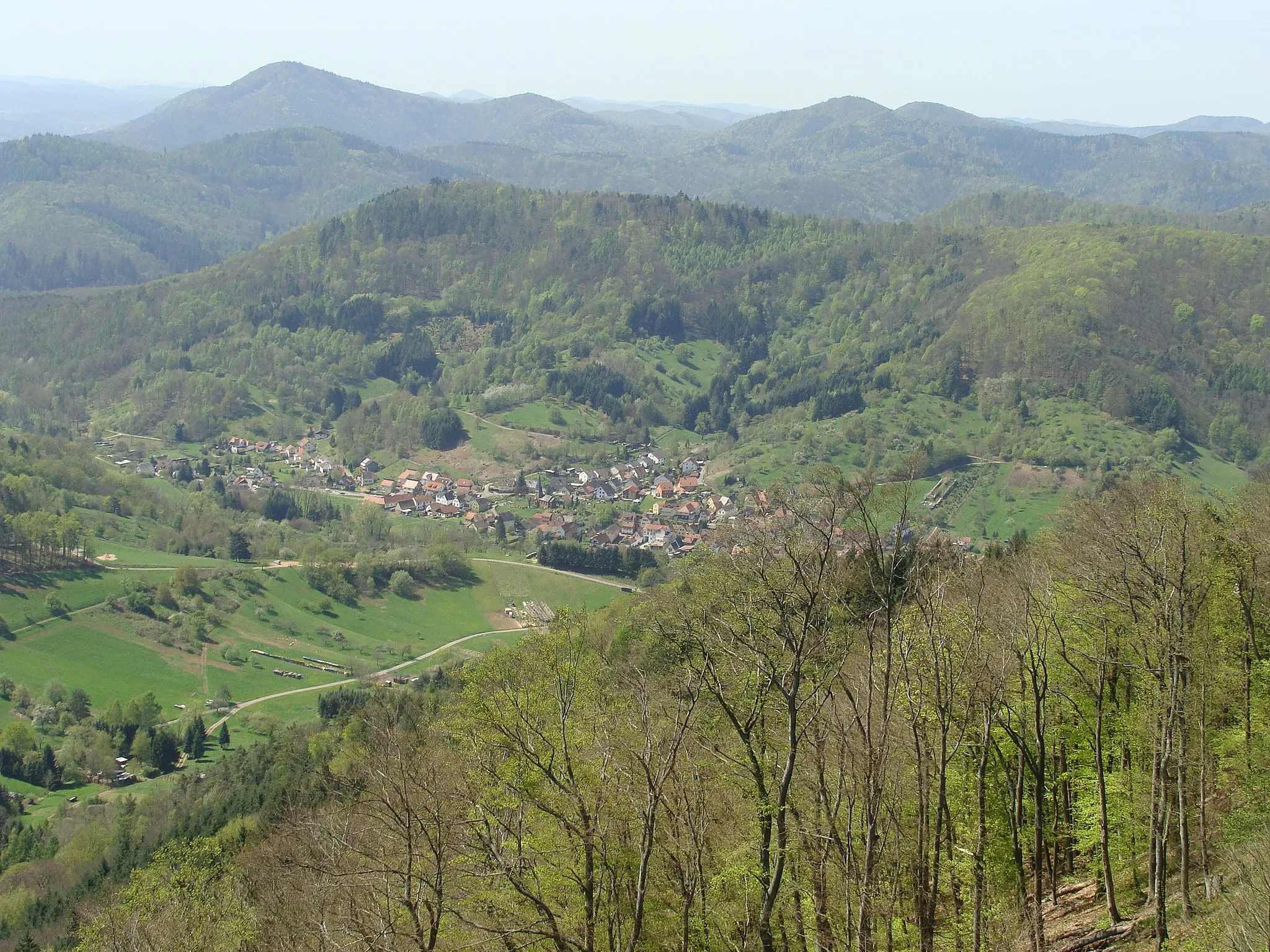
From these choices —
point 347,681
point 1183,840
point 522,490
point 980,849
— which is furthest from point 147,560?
point 1183,840

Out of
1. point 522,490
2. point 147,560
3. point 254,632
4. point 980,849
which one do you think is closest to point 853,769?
point 980,849

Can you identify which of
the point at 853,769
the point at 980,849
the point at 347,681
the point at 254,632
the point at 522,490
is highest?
the point at 853,769

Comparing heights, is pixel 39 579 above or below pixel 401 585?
above

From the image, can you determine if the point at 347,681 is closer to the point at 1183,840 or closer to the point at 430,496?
the point at 430,496

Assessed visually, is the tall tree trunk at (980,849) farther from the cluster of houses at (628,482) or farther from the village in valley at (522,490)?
the cluster of houses at (628,482)

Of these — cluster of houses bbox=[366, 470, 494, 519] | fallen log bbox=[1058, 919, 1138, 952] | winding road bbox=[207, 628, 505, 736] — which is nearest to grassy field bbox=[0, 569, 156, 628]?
winding road bbox=[207, 628, 505, 736]

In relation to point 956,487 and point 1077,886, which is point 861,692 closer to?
point 1077,886

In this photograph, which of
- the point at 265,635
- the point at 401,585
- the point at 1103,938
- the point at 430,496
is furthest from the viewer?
the point at 430,496

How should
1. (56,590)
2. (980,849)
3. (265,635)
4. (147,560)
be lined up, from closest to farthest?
(980,849) → (56,590) → (265,635) → (147,560)

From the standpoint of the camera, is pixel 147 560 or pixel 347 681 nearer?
pixel 347 681

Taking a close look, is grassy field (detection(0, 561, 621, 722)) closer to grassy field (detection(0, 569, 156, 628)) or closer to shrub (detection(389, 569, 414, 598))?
grassy field (detection(0, 569, 156, 628))

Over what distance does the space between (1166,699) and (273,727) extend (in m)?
62.2

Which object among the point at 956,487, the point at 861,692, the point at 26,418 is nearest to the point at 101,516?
the point at 26,418

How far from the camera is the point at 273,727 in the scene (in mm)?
68750
